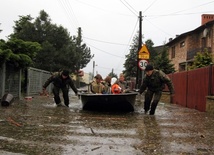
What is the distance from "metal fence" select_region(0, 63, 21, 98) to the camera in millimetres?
14000

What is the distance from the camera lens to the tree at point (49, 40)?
31.5 meters

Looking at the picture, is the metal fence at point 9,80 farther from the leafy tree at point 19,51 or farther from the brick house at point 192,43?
the brick house at point 192,43

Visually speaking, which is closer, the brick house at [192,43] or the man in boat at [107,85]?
the man in boat at [107,85]

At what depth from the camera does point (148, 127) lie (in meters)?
8.16

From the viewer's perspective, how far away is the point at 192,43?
37562 mm

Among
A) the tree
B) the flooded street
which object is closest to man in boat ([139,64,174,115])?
the flooded street

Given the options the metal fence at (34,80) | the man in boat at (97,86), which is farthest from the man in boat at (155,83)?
the metal fence at (34,80)

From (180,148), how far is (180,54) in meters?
35.8

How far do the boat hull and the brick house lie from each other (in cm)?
2184

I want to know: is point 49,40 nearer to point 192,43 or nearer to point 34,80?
point 34,80

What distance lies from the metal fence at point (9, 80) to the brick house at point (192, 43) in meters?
19.8

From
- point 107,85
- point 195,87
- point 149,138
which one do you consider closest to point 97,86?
point 107,85

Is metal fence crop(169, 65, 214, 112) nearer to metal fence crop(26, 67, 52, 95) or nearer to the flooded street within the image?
the flooded street

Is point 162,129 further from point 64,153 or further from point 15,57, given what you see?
point 15,57
